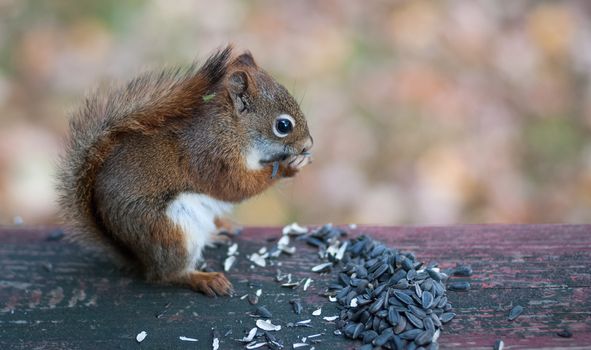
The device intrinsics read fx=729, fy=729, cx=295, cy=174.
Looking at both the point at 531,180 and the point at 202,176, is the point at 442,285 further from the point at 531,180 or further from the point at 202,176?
the point at 531,180

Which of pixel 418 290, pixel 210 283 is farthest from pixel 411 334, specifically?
pixel 210 283

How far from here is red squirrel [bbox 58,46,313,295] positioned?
202 centimetres

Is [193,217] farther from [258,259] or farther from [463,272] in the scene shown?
[463,272]

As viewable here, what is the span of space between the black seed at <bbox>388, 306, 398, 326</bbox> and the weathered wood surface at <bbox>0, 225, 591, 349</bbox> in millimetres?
117

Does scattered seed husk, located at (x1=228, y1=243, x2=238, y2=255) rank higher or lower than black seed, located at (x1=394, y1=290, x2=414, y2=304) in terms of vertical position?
higher

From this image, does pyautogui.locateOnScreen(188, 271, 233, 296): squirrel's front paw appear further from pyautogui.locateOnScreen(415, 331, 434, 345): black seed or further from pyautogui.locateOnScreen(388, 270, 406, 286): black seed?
pyautogui.locateOnScreen(415, 331, 434, 345): black seed

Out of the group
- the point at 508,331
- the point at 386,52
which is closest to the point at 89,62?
the point at 386,52

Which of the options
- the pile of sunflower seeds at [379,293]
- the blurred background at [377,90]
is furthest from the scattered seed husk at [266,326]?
the blurred background at [377,90]

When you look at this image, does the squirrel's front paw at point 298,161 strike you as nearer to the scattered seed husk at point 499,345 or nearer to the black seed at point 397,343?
the black seed at point 397,343

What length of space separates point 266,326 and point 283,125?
65 centimetres

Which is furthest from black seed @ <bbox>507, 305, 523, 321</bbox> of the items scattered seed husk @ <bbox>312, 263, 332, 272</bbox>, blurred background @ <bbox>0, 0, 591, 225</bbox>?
blurred background @ <bbox>0, 0, 591, 225</bbox>

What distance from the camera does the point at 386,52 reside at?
4.33 m

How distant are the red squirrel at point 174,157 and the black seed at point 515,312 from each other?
754 millimetres

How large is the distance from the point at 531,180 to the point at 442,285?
203 cm
